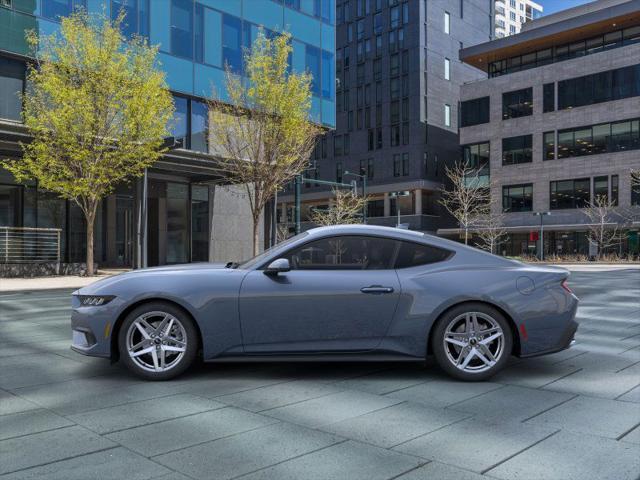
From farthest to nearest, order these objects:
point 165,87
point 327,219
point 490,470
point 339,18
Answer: point 339,18 → point 327,219 → point 165,87 → point 490,470

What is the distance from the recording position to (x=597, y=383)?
5.33m

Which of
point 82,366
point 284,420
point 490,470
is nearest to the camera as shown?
point 490,470

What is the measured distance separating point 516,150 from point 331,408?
58769 millimetres

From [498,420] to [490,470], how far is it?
0.99 meters

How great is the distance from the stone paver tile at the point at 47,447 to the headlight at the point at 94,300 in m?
1.54

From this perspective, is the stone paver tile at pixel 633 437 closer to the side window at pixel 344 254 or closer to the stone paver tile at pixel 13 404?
the side window at pixel 344 254

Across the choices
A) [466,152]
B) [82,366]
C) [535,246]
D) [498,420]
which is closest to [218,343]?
[82,366]

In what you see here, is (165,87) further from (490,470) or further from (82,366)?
(490,470)

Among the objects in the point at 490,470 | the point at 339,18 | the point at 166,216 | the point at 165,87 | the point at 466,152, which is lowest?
the point at 490,470

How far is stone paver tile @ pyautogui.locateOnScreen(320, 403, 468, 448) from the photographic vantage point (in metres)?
3.78

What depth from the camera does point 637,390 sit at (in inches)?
199

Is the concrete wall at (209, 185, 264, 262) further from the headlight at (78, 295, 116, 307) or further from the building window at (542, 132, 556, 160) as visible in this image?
the building window at (542, 132, 556, 160)

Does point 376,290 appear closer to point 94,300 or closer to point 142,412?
point 142,412

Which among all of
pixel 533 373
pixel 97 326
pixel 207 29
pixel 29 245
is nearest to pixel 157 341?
pixel 97 326
